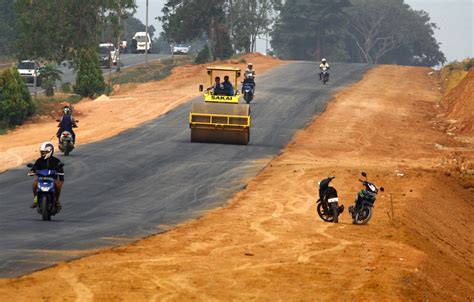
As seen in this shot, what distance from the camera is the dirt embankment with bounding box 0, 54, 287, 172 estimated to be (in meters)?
37.8

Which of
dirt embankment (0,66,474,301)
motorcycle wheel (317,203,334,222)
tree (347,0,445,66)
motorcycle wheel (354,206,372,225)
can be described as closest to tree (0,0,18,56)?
tree (347,0,445,66)

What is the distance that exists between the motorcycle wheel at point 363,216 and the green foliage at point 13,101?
30.3m

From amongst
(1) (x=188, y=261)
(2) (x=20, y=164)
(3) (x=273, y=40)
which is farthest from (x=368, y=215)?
(3) (x=273, y=40)

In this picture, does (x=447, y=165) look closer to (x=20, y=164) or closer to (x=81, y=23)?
(x=20, y=164)

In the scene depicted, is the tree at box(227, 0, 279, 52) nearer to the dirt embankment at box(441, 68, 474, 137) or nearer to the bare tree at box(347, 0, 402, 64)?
the bare tree at box(347, 0, 402, 64)

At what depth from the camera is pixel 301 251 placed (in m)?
16.8

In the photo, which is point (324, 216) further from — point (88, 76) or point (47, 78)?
point (47, 78)

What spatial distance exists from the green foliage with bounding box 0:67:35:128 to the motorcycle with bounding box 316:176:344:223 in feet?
96.9

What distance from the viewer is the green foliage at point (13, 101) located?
4784 centimetres

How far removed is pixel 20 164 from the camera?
31672mm

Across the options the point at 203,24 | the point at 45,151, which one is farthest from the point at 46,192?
the point at 203,24

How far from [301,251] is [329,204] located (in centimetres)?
428

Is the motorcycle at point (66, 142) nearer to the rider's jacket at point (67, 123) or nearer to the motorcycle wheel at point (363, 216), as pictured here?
the rider's jacket at point (67, 123)

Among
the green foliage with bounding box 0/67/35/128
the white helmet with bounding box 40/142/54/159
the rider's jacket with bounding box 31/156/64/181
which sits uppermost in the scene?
the white helmet with bounding box 40/142/54/159
